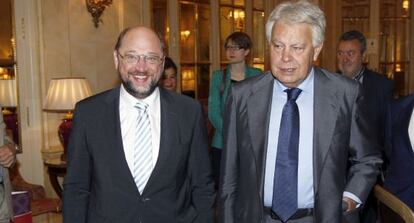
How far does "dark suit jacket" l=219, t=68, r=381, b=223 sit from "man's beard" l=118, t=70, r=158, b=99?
0.31 m

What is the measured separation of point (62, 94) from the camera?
A: 4.08 metres

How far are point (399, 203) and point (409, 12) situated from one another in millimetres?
7033

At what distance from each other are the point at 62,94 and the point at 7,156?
5.16ft

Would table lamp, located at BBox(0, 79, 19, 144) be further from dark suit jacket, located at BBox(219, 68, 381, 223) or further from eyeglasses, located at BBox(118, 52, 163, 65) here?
dark suit jacket, located at BBox(219, 68, 381, 223)

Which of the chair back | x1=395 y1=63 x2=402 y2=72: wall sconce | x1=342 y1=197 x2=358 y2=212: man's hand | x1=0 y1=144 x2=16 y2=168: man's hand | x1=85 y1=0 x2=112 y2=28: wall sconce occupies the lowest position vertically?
the chair back

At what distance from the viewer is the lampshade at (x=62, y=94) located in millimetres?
4074

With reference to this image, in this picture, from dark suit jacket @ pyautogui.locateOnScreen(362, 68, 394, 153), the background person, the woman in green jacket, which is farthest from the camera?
the woman in green jacket

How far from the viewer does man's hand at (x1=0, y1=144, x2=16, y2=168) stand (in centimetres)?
254

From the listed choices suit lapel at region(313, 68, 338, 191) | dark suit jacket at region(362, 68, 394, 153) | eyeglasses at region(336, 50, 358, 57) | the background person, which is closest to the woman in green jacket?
the background person

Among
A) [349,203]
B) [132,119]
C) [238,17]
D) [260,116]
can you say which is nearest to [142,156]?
[132,119]

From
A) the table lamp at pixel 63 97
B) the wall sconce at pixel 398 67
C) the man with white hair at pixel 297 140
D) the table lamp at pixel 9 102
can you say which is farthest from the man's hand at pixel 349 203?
the wall sconce at pixel 398 67

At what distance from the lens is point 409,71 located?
8164mm

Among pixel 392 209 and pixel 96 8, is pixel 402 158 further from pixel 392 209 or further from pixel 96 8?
pixel 96 8

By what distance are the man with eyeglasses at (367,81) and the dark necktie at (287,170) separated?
5.88 feet
